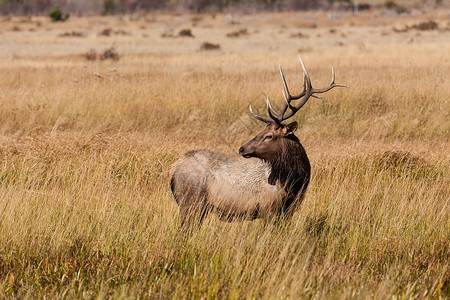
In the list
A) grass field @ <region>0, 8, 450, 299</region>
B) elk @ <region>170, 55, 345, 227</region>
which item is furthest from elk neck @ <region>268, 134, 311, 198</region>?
grass field @ <region>0, 8, 450, 299</region>

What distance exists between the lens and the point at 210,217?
5.29 meters

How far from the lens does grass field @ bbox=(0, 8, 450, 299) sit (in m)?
4.10

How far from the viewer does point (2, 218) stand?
504 centimetres

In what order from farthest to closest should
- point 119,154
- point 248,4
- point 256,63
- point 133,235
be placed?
point 248,4, point 256,63, point 119,154, point 133,235

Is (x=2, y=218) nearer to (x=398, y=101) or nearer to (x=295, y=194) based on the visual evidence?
(x=295, y=194)

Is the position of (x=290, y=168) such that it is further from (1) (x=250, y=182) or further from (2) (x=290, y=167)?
(1) (x=250, y=182)

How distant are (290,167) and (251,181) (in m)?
0.40

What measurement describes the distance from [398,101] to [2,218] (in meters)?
9.27

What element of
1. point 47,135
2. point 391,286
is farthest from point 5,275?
point 47,135

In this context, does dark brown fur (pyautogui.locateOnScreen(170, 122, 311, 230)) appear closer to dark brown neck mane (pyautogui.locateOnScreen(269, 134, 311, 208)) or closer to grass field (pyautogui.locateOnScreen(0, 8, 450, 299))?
dark brown neck mane (pyautogui.locateOnScreen(269, 134, 311, 208))

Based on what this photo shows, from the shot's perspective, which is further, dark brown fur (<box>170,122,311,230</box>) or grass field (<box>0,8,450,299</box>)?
dark brown fur (<box>170,122,311,230</box>)

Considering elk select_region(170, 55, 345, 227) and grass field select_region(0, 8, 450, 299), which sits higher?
elk select_region(170, 55, 345, 227)

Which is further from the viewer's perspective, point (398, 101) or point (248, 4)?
point (248, 4)

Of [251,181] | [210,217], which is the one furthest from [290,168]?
[210,217]
